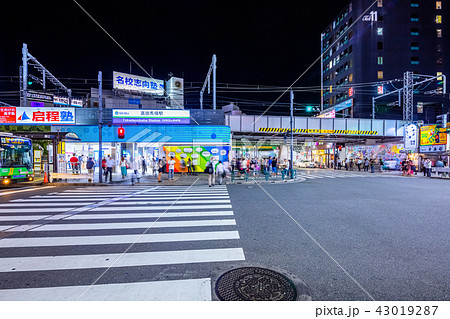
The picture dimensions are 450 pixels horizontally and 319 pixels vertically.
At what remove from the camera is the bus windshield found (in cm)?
1396

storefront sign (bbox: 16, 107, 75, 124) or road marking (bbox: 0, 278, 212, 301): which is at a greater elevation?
storefront sign (bbox: 16, 107, 75, 124)

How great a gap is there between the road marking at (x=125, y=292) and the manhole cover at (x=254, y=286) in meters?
0.25

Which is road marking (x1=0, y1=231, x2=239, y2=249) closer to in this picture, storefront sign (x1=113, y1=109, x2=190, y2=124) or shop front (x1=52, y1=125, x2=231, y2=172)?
shop front (x1=52, y1=125, x2=231, y2=172)

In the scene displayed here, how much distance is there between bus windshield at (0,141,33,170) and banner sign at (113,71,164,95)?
16002mm

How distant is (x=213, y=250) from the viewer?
4555mm

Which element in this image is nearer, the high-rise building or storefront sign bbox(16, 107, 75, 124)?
storefront sign bbox(16, 107, 75, 124)

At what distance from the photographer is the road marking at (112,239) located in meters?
4.95

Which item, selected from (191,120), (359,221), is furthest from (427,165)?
(191,120)

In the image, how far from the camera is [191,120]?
24016 millimetres

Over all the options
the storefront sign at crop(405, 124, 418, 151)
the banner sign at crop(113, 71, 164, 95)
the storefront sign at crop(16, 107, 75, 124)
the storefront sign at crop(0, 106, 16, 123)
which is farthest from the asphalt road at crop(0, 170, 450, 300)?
the banner sign at crop(113, 71, 164, 95)

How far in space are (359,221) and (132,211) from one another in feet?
23.7

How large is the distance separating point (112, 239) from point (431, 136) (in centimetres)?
3285
